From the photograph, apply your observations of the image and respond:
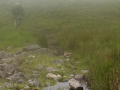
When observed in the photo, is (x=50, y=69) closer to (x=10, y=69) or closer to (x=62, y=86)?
(x=10, y=69)

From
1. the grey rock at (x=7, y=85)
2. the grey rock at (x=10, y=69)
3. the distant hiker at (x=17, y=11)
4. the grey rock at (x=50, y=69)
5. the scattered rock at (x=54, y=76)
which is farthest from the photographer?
the distant hiker at (x=17, y=11)

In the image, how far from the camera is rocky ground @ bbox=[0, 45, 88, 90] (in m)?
10.8

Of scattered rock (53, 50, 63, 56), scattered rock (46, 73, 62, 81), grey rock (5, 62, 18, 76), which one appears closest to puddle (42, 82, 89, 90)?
scattered rock (46, 73, 62, 81)

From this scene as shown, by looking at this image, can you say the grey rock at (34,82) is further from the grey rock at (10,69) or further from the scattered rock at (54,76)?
the grey rock at (10,69)

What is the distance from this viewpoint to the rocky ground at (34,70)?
10820mm

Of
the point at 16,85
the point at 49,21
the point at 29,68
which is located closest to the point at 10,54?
the point at 29,68

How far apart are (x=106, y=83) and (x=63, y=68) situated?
216 inches

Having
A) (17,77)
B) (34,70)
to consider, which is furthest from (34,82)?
(34,70)

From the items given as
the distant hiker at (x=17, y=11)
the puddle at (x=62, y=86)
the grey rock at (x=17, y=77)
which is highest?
the distant hiker at (x=17, y=11)

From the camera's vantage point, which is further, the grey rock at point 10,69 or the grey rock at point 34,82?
the grey rock at point 10,69

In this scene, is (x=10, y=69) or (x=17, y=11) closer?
(x=10, y=69)

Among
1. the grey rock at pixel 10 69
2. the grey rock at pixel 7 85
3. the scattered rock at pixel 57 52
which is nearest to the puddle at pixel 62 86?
the grey rock at pixel 7 85

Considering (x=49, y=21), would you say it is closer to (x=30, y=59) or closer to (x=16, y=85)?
(x=30, y=59)

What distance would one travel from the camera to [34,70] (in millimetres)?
12727
